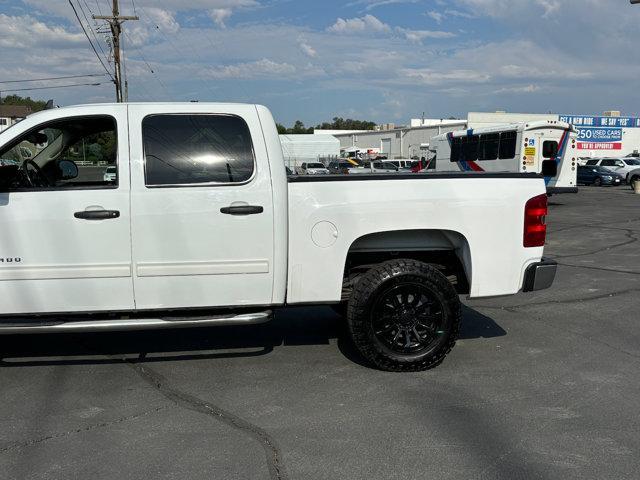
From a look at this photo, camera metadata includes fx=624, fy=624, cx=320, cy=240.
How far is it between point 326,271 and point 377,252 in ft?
2.03

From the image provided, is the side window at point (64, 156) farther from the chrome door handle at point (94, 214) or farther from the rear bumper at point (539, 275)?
the rear bumper at point (539, 275)

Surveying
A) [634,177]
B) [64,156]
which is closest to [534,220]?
[64,156]

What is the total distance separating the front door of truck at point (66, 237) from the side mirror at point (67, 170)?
0.41 meters

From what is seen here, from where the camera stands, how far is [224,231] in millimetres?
4629

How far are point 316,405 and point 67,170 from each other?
9.23 feet

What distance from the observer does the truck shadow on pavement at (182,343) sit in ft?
18.0

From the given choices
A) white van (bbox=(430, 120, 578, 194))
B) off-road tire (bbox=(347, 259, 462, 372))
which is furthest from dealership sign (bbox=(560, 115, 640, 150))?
off-road tire (bbox=(347, 259, 462, 372))

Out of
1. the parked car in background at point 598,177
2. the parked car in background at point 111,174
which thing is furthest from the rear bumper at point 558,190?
the parked car in background at point 111,174

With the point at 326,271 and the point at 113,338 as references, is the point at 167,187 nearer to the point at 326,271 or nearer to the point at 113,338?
the point at 326,271

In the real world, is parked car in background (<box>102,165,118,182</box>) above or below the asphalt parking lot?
above

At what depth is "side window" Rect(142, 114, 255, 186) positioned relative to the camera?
182 inches

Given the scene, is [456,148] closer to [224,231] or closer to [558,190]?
[558,190]

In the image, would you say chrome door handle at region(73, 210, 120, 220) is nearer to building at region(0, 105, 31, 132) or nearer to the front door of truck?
the front door of truck

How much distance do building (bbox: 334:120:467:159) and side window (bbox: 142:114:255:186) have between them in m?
50.6
